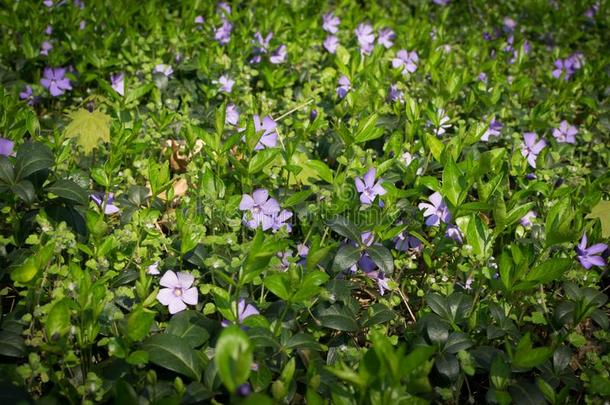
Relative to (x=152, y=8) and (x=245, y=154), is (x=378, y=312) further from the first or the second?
(x=152, y=8)

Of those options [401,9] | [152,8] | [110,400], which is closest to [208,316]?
[110,400]

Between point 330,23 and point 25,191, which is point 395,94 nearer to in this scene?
Result: point 330,23

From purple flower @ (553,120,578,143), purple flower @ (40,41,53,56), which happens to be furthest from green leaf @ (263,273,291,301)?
purple flower @ (40,41,53,56)

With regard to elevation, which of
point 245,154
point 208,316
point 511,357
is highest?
point 245,154

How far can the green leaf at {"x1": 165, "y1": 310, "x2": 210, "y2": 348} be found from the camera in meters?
1.86

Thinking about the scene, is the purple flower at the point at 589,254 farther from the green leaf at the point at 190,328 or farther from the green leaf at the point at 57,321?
the green leaf at the point at 57,321

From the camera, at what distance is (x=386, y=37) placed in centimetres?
393

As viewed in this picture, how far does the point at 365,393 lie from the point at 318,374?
26cm

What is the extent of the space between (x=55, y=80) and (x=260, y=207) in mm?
1602

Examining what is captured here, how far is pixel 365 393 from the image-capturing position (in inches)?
61.4

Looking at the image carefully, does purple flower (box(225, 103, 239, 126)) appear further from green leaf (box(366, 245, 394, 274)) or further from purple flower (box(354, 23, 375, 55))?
purple flower (box(354, 23, 375, 55))

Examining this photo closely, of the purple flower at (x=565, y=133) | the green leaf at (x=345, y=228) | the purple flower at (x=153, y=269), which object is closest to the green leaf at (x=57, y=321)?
the purple flower at (x=153, y=269)

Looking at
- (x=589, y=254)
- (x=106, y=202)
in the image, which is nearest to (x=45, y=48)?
(x=106, y=202)

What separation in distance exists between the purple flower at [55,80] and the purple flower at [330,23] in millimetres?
1735
